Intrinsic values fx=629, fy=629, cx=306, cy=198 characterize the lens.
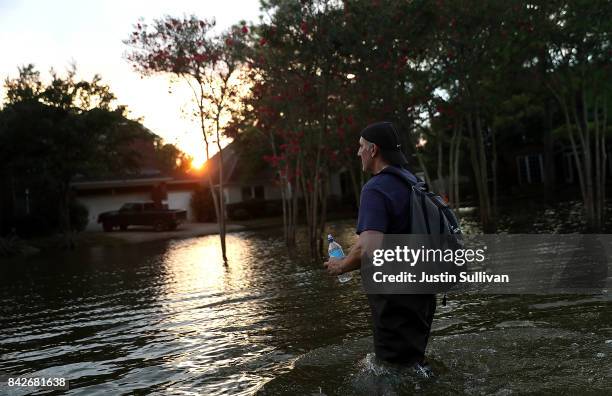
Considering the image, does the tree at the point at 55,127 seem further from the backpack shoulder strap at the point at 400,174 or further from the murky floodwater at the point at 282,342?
the backpack shoulder strap at the point at 400,174

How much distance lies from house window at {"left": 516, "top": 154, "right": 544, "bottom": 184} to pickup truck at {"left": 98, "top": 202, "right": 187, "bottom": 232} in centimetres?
2724

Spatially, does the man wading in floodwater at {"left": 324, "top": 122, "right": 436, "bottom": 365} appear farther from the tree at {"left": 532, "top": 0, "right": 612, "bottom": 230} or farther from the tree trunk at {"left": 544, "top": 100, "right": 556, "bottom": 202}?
the tree trunk at {"left": 544, "top": 100, "right": 556, "bottom": 202}

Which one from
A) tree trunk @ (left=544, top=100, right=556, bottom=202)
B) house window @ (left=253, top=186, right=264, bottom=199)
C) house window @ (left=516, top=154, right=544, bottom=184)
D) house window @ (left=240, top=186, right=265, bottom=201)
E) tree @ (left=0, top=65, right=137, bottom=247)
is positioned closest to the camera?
tree @ (left=0, top=65, right=137, bottom=247)

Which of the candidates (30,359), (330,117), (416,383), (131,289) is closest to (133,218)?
(330,117)

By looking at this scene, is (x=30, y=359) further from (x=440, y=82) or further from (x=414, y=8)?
(x=440, y=82)

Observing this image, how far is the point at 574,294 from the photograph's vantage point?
827 cm

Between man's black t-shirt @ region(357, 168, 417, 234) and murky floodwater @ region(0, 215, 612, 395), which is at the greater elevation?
man's black t-shirt @ region(357, 168, 417, 234)

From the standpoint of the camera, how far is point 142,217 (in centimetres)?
3847

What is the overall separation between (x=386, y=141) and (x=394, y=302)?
1086mm

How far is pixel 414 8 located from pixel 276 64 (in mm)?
3864

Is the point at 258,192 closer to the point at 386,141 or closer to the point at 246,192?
the point at 246,192

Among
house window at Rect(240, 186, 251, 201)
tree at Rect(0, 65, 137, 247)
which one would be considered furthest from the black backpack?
house window at Rect(240, 186, 251, 201)

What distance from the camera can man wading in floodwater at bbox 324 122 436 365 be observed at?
157 inches

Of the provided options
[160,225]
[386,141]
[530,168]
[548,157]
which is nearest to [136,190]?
[160,225]
